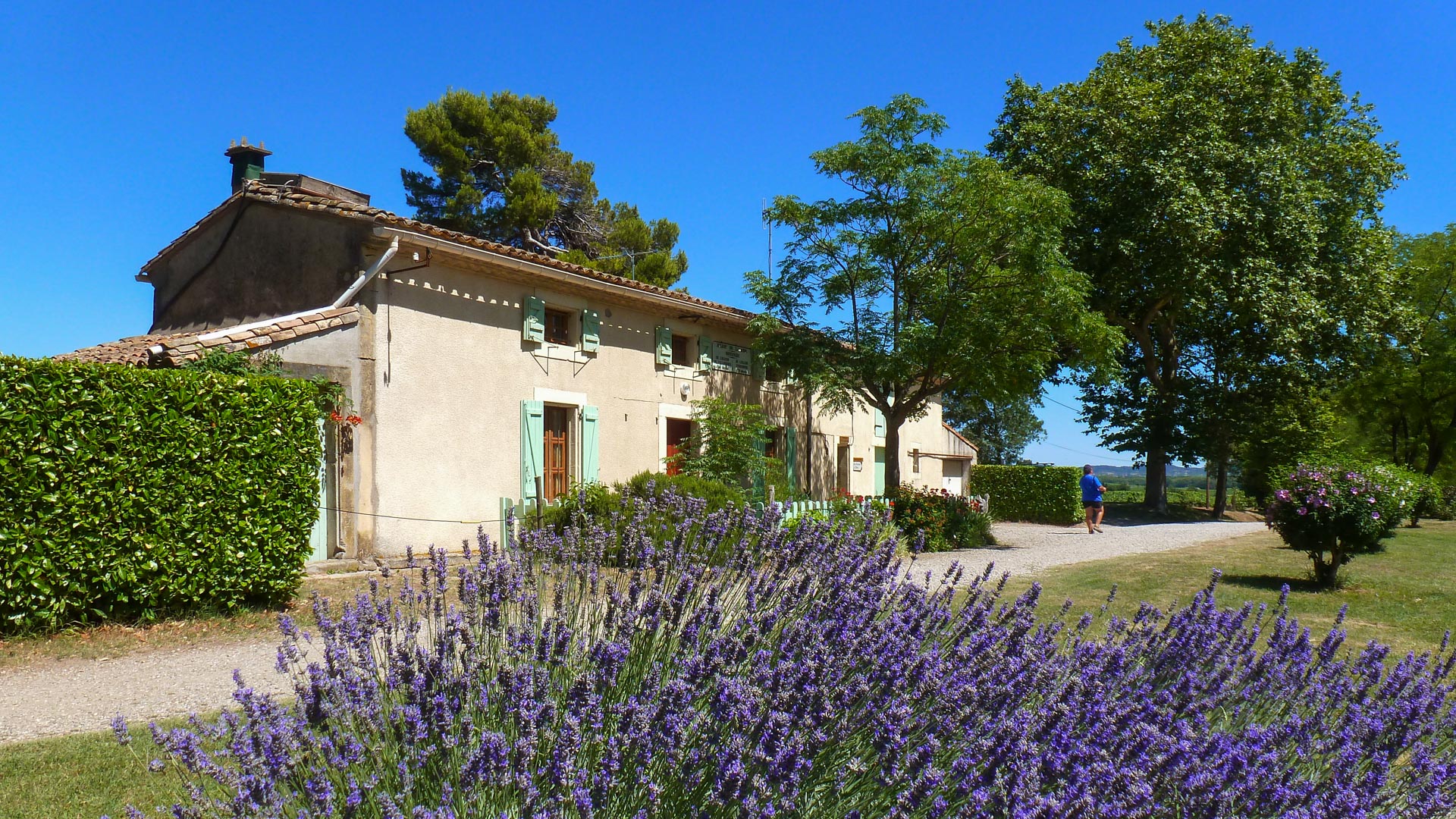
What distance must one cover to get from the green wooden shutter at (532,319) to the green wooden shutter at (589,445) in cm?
129

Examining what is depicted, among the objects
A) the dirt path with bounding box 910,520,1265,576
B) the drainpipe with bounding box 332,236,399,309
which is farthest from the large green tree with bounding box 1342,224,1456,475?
the drainpipe with bounding box 332,236,399,309

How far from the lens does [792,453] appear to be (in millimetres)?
17250

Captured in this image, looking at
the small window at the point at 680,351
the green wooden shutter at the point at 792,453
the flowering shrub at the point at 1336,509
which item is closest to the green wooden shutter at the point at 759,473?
the small window at the point at 680,351

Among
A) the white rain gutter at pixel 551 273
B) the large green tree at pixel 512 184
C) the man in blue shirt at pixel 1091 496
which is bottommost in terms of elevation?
the man in blue shirt at pixel 1091 496

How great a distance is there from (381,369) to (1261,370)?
2193 cm

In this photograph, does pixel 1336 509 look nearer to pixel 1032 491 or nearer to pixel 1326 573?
pixel 1326 573

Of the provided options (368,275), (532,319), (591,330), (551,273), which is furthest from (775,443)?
(368,275)

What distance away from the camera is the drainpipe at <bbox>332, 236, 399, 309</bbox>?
10.2m

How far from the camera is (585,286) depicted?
1266cm

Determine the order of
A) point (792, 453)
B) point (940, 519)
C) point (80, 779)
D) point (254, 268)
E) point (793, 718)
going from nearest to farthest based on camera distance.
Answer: point (793, 718) → point (80, 779) → point (254, 268) → point (940, 519) → point (792, 453)

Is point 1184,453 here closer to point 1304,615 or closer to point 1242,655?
point 1304,615

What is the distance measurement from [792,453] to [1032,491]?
32.9 feet

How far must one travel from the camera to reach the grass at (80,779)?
3.31m

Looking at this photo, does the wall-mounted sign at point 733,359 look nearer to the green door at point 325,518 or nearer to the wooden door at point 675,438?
the wooden door at point 675,438
